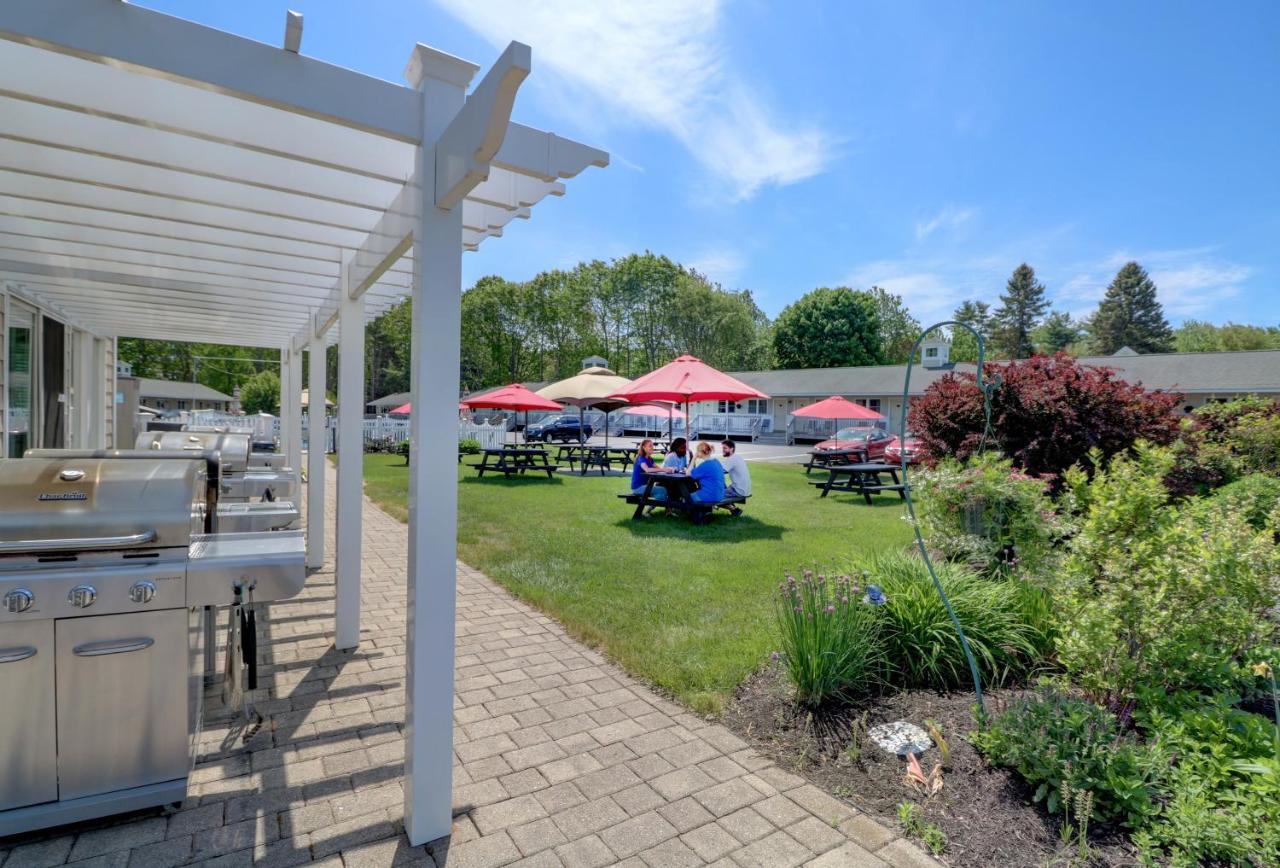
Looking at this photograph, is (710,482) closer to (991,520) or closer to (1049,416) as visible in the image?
(991,520)

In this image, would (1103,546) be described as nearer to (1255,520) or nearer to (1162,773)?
(1162,773)

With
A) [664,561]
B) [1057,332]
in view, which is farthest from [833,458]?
[1057,332]

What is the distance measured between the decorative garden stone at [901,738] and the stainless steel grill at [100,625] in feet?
9.78

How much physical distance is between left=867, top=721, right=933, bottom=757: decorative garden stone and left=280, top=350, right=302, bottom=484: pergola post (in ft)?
27.3

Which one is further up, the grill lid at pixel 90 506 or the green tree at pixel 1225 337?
the green tree at pixel 1225 337

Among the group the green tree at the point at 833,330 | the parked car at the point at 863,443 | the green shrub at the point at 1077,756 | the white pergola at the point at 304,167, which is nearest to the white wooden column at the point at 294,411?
the white pergola at the point at 304,167

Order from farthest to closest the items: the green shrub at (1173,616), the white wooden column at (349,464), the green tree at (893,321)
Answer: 1. the green tree at (893,321)
2. the white wooden column at (349,464)
3. the green shrub at (1173,616)

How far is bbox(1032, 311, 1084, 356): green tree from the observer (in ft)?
224

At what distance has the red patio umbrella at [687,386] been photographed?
35.5ft

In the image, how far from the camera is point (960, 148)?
677 inches

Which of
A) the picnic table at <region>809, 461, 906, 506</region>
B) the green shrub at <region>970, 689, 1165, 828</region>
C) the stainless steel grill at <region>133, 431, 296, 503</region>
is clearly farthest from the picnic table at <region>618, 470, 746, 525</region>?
the green shrub at <region>970, 689, 1165, 828</region>

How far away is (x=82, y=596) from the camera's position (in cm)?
223

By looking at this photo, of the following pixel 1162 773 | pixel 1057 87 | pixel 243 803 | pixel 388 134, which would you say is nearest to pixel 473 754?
pixel 243 803

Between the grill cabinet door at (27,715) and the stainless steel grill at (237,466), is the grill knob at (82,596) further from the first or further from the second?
the stainless steel grill at (237,466)
